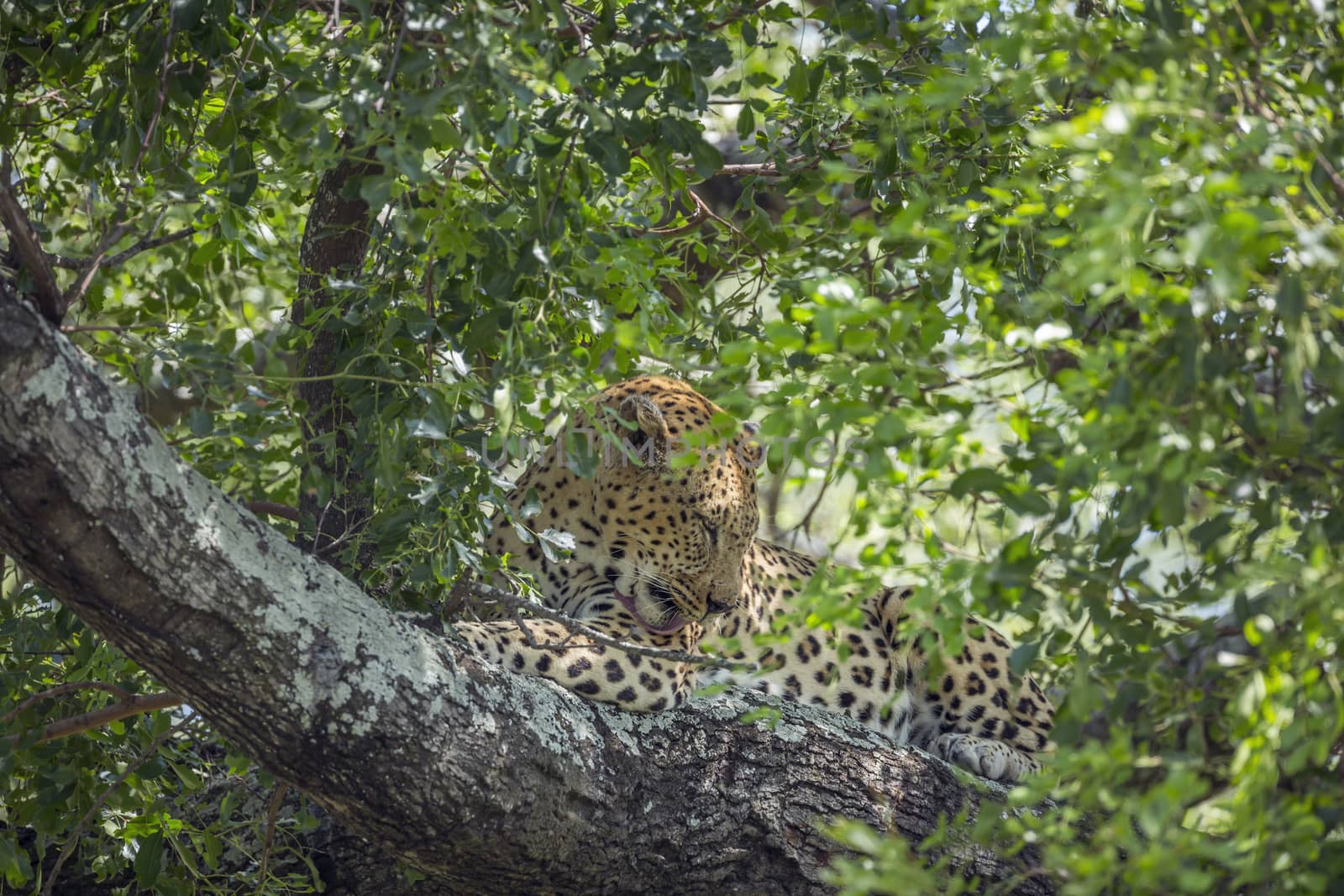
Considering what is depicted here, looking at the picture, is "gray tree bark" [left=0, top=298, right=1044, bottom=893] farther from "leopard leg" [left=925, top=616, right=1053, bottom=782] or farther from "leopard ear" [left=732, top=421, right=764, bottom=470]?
"leopard ear" [left=732, top=421, right=764, bottom=470]

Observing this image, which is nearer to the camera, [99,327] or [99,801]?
[99,327]

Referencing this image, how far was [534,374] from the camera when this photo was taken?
11.9 feet

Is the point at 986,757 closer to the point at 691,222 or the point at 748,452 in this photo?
A: the point at 748,452

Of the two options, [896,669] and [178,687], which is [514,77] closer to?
[178,687]

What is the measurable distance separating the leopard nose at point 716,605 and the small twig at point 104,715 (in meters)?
2.77

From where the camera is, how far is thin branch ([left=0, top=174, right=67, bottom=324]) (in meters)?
3.14

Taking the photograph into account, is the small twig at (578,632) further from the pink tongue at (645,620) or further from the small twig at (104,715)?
the pink tongue at (645,620)

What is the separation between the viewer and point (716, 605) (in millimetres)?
6555

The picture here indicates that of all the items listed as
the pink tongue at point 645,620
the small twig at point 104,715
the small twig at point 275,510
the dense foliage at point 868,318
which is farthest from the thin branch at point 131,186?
the pink tongue at point 645,620

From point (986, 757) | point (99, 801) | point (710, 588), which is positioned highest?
point (710, 588)

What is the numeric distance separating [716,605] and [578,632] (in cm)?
225

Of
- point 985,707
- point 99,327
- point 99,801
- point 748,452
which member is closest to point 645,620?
point 748,452

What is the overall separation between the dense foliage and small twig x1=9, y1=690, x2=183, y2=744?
12 centimetres

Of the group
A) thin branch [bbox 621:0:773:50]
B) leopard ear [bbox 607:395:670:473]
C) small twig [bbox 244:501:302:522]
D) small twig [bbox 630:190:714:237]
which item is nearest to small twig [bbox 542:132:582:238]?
thin branch [bbox 621:0:773:50]
